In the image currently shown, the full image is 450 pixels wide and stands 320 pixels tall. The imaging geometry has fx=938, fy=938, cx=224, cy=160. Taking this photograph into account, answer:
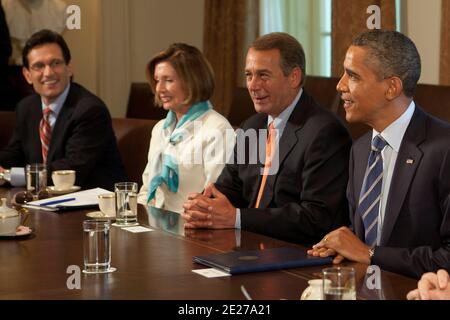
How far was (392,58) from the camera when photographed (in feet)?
9.39

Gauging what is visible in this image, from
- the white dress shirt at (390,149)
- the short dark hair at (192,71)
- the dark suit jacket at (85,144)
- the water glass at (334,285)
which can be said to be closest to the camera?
the water glass at (334,285)

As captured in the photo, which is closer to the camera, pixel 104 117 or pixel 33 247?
pixel 33 247

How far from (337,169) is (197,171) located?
3.07 ft

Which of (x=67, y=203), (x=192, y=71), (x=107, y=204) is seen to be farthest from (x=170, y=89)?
(x=107, y=204)

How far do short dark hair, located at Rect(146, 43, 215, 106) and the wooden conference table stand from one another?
47.5 inches

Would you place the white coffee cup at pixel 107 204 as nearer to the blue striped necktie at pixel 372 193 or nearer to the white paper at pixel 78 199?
the white paper at pixel 78 199

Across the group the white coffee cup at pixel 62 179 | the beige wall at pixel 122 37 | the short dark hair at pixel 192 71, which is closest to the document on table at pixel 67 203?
the white coffee cup at pixel 62 179

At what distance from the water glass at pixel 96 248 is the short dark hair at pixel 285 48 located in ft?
4.41

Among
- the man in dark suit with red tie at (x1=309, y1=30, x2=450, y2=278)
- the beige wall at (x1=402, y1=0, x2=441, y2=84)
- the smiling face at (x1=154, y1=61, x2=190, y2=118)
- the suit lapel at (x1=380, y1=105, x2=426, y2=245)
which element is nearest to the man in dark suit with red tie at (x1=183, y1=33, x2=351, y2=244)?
the man in dark suit with red tie at (x1=309, y1=30, x2=450, y2=278)

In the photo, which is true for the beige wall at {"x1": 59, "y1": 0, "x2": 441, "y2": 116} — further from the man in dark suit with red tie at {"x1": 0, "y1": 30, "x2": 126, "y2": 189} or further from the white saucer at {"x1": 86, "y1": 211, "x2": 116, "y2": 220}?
the white saucer at {"x1": 86, "y1": 211, "x2": 116, "y2": 220}

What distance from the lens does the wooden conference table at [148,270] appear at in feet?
7.07

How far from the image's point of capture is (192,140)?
4117 mm
